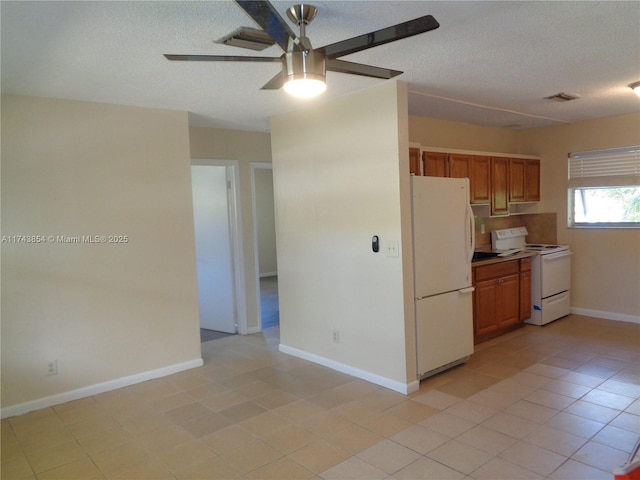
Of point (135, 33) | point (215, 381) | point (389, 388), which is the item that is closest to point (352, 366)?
point (389, 388)

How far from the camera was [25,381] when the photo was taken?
3328 mm

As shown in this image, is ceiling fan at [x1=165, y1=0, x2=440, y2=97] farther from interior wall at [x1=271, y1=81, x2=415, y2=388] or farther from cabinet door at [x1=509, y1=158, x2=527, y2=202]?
cabinet door at [x1=509, y1=158, x2=527, y2=202]

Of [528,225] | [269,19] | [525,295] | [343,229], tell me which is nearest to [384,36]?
[269,19]

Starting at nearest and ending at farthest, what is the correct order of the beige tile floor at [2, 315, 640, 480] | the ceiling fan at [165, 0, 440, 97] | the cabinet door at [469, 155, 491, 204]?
the ceiling fan at [165, 0, 440, 97] → the beige tile floor at [2, 315, 640, 480] → the cabinet door at [469, 155, 491, 204]

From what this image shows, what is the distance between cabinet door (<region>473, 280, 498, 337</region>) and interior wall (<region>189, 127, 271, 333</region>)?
2511 mm

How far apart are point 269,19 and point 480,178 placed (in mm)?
3810

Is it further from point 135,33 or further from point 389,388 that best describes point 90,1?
point 389,388

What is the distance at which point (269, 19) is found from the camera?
1.56 m

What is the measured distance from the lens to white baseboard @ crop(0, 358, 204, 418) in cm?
329

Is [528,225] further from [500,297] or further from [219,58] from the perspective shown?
[219,58]

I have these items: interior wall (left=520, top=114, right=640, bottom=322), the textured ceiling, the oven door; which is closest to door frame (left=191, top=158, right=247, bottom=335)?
the textured ceiling

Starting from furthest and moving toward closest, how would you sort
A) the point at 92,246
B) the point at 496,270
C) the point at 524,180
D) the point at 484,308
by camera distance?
the point at 524,180, the point at 496,270, the point at 484,308, the point at 92,246

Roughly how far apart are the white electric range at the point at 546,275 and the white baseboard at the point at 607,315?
0.36 ft

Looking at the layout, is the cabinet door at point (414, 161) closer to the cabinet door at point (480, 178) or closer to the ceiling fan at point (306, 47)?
the cabinet door at point (480, 178)
